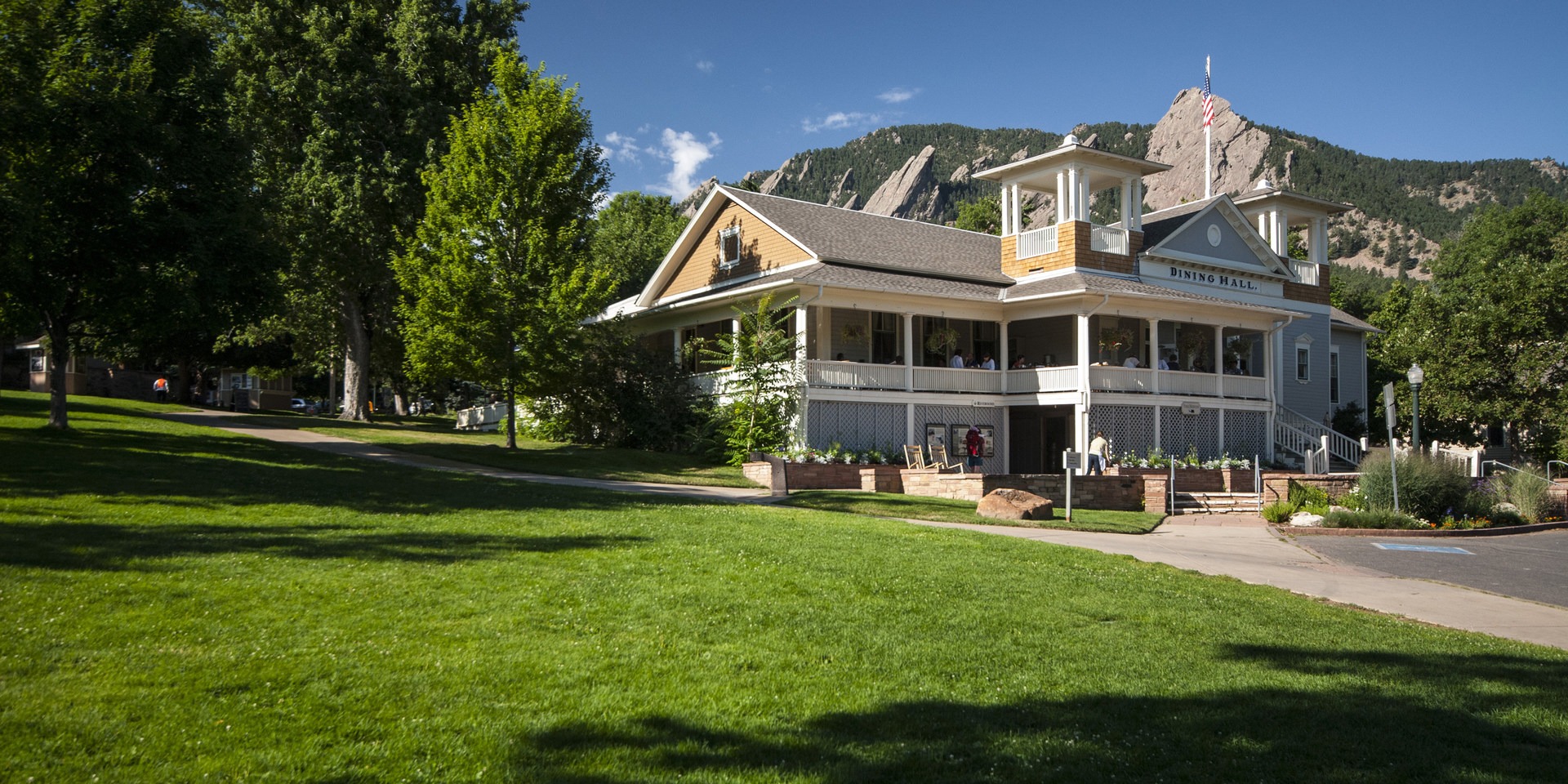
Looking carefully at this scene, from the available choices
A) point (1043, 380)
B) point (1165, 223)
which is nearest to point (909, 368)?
point (1043, 380)

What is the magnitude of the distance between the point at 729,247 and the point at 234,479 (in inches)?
784

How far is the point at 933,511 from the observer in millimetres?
19125

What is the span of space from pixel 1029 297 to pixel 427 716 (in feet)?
82.4

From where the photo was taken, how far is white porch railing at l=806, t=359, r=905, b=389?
2639 cm

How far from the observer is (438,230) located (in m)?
27.3

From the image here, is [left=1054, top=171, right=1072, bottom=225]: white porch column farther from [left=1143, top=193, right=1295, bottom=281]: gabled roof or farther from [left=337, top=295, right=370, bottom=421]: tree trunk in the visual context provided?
[left=337, top=295, right=370, bottom=421]: tree trunk

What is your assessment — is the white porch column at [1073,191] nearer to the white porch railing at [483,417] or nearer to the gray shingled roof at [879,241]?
the gray shingled roof at [879,241]

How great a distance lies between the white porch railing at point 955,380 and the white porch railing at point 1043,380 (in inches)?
16.4

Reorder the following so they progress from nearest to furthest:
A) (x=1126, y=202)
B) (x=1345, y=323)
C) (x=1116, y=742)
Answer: (x=1116, y=742)
(x=1126, y=202)
(x=1345, y=323)

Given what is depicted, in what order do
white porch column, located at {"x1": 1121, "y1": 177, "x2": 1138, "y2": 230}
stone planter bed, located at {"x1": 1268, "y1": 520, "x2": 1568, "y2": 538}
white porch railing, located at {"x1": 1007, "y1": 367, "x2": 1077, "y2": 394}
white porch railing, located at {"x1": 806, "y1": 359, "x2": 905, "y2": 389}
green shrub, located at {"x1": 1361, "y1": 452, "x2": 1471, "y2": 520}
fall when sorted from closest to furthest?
stone planter bed, located at {"x1": 1268, "y1": 520, "x2": 1568, "y2": 538} → green shrub, located at {"x1": 1361, "y1": 452, "x2": 1471, "y2": 520} → white porch railing, located at {"x1": 806, "y1": 359, "x2": 905, "y2": 389} → white porch railing, located at {"x1": 1007, "y1": 367, "x2": 1077, "y2": 394} → white porch column, located at {"x1": 1121, "y1": 177, "x2": 1138, "y2": 230}

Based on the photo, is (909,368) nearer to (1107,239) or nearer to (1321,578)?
(1107,239)

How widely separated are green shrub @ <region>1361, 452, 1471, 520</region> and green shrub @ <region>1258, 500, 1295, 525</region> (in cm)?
150

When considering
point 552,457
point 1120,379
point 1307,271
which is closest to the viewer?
point 552,457

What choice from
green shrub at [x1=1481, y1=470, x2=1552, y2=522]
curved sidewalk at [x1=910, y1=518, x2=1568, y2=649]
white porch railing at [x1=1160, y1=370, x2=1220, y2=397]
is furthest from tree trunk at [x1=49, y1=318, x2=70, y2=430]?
green shrub at [x1=1481, y1=470, x2=1552, y2=522]
